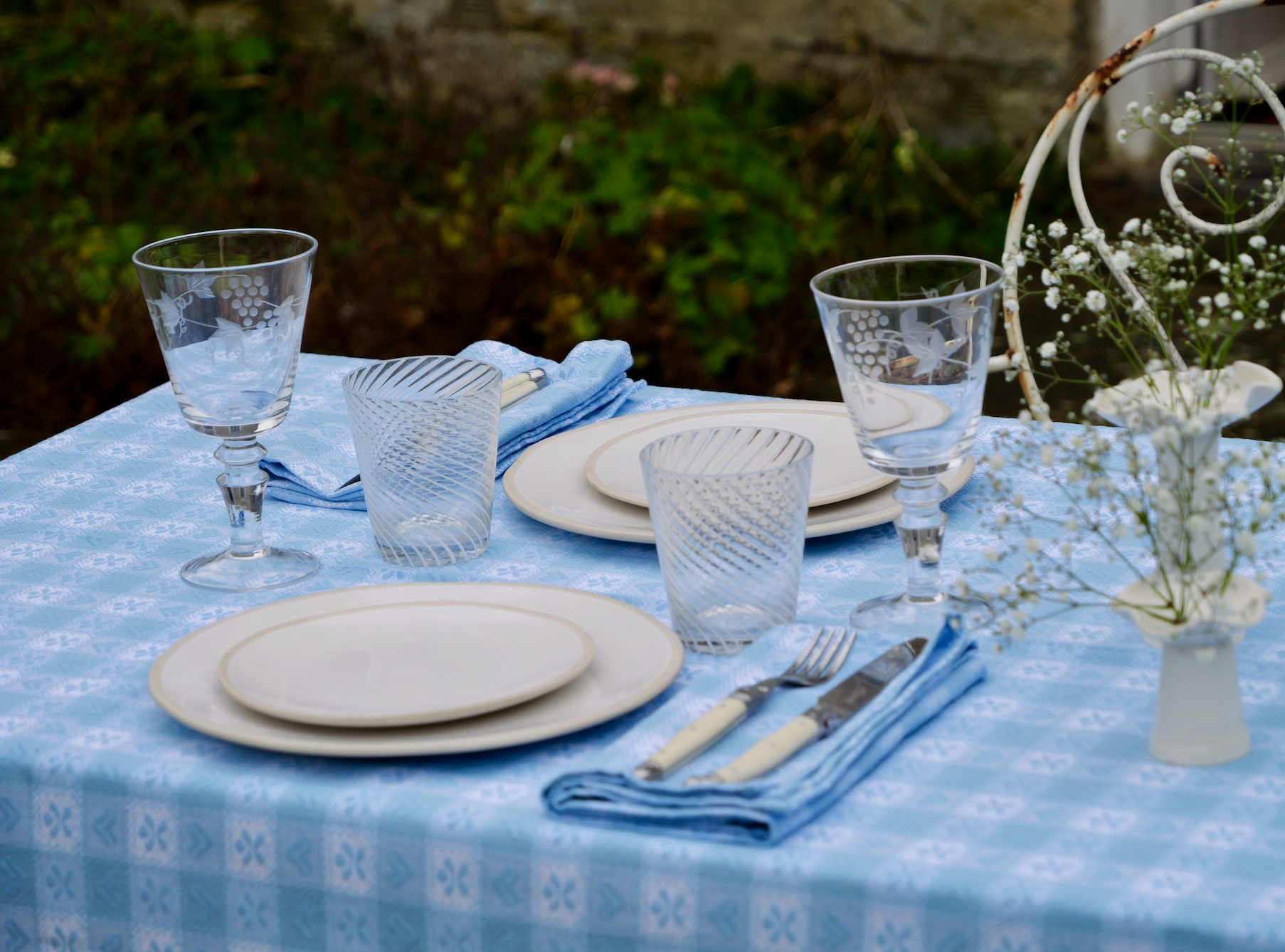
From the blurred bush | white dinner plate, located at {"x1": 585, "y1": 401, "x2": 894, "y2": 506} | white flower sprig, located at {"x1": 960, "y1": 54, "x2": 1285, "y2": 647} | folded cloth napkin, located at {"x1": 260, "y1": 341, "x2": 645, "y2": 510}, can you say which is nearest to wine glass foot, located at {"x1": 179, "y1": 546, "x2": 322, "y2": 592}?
folded cloth napkin, located at {"x1": 260, "y1": 341, "x2": 645, "y2": 510}

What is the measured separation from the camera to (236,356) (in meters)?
1.18

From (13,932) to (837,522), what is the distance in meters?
0.67

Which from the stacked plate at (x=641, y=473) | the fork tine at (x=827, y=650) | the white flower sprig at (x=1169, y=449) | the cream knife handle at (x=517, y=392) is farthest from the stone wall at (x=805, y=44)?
the fork tine at (x=827, y=650)

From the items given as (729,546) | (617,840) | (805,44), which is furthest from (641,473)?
(805,44)

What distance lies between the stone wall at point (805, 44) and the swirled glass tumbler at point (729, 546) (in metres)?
3.46

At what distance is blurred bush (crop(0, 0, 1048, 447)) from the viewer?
3461 mm

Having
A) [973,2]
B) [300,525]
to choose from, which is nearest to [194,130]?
[973,2]

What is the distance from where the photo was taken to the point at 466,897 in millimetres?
833

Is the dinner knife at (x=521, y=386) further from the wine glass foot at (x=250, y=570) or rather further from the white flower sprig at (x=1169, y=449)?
the white flower sprig at (x=1169, y=449)

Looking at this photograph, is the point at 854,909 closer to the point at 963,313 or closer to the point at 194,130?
the point at 963,313

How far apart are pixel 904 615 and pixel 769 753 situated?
258mm

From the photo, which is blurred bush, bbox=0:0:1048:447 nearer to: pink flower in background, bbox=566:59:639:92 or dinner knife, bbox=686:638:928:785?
pink flower in background, bbox=566:59:639:92

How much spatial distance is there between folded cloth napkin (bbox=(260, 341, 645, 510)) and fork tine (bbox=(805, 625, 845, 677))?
20.2 inches

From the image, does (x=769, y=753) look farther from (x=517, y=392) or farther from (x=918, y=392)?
(x=517, y=392)
